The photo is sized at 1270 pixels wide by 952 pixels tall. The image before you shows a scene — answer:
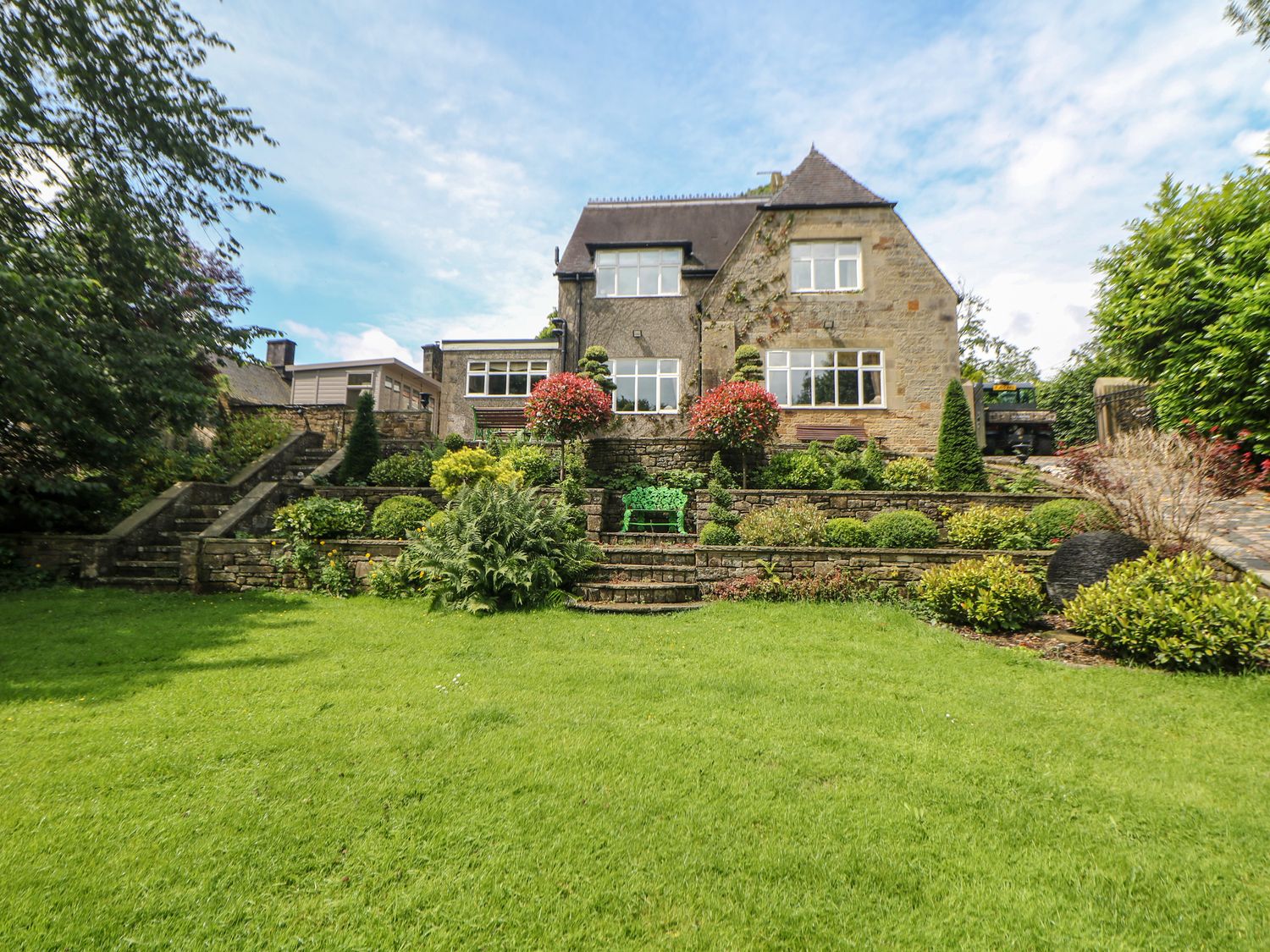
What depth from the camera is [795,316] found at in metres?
18.7

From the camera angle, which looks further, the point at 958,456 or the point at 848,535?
the point at 958,456

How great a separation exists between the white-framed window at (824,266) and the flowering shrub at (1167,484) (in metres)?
11.6

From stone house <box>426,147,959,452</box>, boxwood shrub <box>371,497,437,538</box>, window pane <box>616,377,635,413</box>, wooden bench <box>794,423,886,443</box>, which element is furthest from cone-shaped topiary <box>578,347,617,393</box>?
boxwood shrub <box>371,497,437,538</box>

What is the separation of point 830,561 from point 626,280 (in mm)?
14831

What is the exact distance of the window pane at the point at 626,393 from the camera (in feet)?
64.9

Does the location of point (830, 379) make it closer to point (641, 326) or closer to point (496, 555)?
point (641, 326)

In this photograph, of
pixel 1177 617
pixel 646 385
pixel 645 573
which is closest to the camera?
pixel 1177 617

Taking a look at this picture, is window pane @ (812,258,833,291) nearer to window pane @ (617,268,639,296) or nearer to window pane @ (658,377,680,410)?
window pane @ (658,377,680,410)

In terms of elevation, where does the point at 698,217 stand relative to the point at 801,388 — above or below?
above

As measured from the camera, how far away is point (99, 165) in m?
9.71

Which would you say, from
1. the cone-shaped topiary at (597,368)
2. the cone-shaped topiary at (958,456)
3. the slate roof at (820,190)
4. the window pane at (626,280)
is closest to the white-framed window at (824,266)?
the slate roof at (820,190)

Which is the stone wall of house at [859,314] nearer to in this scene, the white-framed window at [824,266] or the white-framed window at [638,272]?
the white-framed window at [824,266]

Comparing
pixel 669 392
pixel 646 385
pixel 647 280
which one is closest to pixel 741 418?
pixel 669 392

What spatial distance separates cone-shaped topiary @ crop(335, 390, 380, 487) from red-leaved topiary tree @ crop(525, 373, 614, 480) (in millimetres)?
3916
